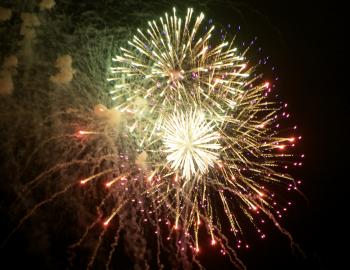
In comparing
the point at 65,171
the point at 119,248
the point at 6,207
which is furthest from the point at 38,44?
the point at 119,248

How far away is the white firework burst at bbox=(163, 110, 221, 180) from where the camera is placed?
28.2 ft

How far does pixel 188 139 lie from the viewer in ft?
28.3

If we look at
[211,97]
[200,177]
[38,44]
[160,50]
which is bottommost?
[200,177]

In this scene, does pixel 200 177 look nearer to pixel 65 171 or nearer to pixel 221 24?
pixel 65 171

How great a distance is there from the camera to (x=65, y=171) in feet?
33.1

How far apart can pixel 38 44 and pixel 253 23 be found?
6726 millimetres

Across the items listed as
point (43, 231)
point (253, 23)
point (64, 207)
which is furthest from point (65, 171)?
point (253, 23)

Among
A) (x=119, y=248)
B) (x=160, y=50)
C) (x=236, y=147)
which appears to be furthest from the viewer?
(x=119, y=248)

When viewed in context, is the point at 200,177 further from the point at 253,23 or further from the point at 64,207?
the point at 253,23

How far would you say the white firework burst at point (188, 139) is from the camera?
8.59 meters

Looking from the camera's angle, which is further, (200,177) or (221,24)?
(221,24)

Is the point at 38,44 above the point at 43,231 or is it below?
above

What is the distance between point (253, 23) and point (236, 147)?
5.32 metres

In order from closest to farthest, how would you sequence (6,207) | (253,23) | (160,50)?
1. (160,50)
2. (6,207)
3. (253,23)
